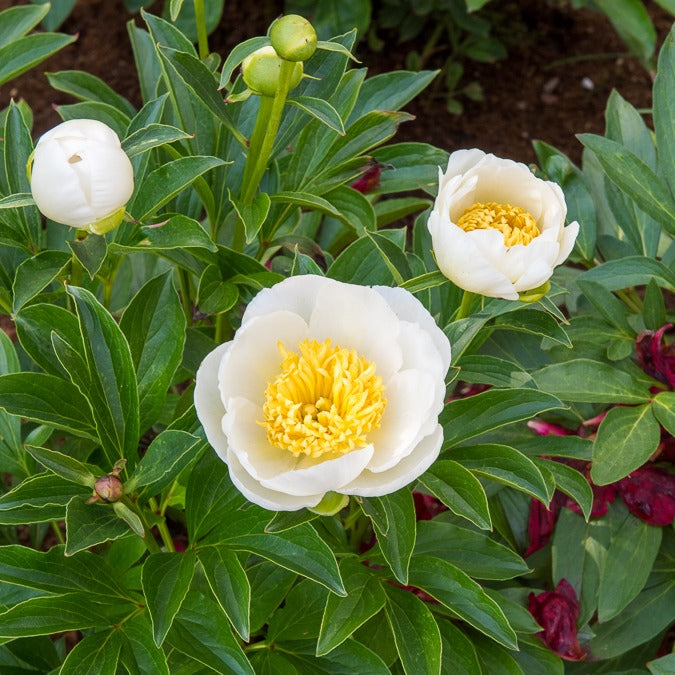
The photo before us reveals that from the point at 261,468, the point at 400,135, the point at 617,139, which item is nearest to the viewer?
the point at 261,468

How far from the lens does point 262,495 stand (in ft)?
2.63

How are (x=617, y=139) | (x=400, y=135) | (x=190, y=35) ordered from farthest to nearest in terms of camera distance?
1. (x=400, y=135)
2. (x=190, y=35)
3. (x=617, y=139)

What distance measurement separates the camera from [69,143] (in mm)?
889

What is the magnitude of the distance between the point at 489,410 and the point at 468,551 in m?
A: 0.22

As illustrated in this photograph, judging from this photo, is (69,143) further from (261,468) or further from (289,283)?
(261,468)

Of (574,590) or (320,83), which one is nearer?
(320,83)

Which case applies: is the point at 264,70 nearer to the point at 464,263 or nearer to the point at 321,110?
the point at 321,110

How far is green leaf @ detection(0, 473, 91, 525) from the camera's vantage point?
35.7 inches

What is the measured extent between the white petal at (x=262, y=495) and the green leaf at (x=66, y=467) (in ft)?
0.58

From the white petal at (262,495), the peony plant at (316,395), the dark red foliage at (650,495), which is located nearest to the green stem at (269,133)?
the peony plant at (316,395)

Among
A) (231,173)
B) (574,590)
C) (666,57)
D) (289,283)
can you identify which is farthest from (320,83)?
(574,590)

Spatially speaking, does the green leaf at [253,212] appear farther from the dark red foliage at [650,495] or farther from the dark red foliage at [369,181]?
the dark red foliage at [650,495]

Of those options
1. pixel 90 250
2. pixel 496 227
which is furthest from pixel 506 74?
pixel 90 250

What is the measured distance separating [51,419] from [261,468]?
0.83 feet
